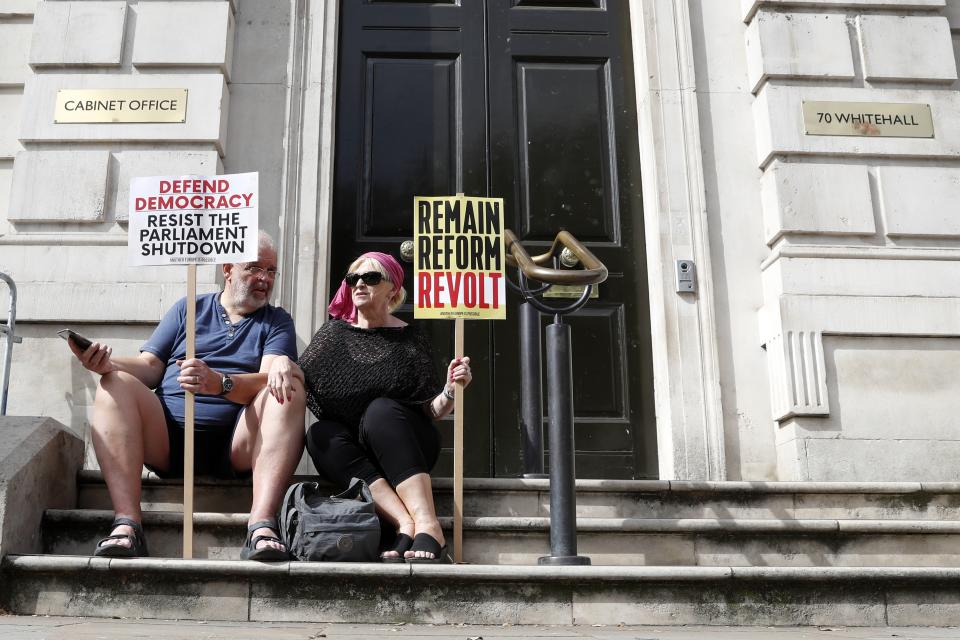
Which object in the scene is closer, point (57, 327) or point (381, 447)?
point (381, 447)

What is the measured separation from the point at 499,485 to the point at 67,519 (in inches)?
69.1

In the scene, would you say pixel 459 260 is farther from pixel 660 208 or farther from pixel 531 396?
pixel 660 208

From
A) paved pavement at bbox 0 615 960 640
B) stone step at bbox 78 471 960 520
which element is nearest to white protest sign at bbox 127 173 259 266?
stone step at bbox 78 471 960 520

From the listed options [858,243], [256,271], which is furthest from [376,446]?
[858,243]

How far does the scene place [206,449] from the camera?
13.9ft

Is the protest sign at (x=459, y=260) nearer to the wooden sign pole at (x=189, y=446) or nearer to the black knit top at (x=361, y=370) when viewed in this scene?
the black knit top at (x=361, y=370)

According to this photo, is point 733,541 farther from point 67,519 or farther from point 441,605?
point 67,519

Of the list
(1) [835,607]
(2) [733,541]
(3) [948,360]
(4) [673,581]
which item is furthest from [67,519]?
(3) [948,360]

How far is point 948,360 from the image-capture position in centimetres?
542

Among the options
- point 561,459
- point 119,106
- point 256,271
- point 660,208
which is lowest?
point 561,459

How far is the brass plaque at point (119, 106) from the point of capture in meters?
5.76

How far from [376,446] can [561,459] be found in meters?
0.73

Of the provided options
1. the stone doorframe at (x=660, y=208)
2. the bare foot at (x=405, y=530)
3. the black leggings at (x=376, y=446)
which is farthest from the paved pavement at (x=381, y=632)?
the stone doorframe at (x=660, y=208)

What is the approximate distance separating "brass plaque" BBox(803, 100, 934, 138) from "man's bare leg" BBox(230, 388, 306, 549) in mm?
3555
